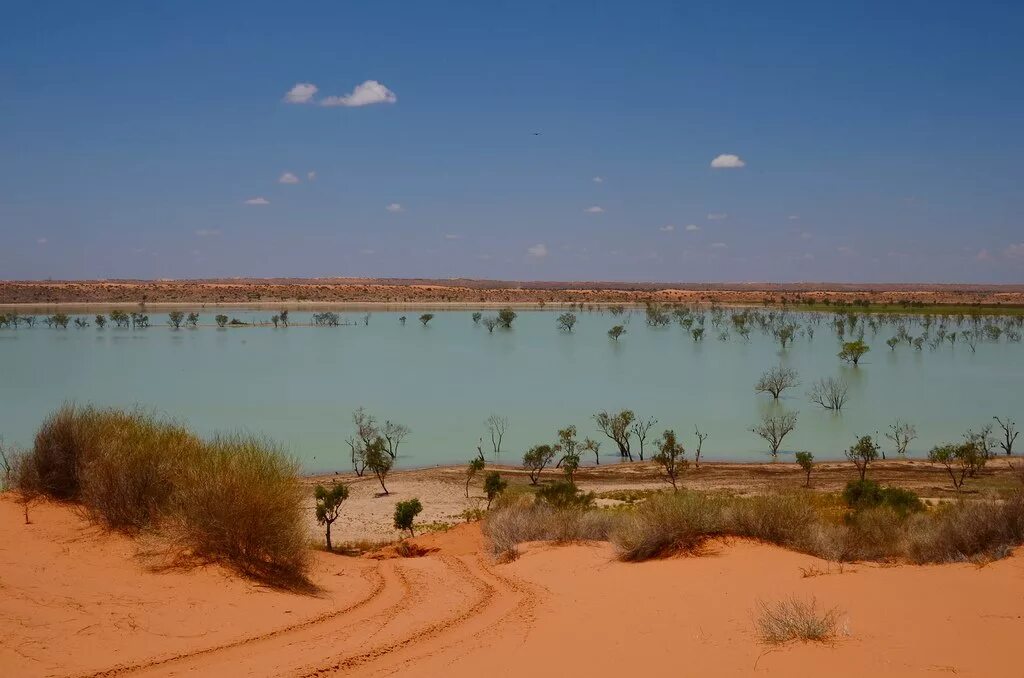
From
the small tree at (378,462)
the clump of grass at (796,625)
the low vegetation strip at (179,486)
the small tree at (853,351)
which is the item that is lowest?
the small tree at (378,462)

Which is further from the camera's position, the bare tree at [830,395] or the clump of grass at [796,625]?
the bare tree at [830,395]

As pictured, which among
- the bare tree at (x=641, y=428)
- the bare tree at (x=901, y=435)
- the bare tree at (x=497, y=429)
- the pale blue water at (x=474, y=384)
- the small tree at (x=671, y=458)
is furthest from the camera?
the pale blue water at (x=474, y=384)

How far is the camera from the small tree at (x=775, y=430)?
31812mm

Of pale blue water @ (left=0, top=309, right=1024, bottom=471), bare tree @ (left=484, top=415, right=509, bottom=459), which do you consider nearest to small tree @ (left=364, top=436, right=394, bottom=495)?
pale blue water @ (left=0, top=309, right=1024, bottom=471)

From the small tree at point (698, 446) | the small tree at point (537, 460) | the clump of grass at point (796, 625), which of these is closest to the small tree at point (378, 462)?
the small tree at point (537, 460)

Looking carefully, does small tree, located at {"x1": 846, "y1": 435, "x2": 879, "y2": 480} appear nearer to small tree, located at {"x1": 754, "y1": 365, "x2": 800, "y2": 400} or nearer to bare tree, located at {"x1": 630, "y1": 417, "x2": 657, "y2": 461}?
bare tree, located at {"x1": 630, "y1": 417, "x2": 657, "y2": 461}

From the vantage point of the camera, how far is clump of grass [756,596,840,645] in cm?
688

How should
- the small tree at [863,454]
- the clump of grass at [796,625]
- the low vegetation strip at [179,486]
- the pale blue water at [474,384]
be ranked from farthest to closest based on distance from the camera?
the pale blue water at [474,384] < the small tree at [863,454] < the low vegetation strip at [179,486] < the clump of grass at [796,625]

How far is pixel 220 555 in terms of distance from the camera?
988 cm

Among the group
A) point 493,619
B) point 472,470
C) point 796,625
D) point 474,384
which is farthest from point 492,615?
point 474,384

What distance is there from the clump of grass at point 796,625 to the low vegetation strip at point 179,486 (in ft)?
19.2

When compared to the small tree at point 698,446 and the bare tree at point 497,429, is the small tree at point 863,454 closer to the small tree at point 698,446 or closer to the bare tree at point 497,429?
the small tree at point 698,446

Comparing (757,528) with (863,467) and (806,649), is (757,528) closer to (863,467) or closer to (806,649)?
(806,649)

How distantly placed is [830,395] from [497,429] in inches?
754
